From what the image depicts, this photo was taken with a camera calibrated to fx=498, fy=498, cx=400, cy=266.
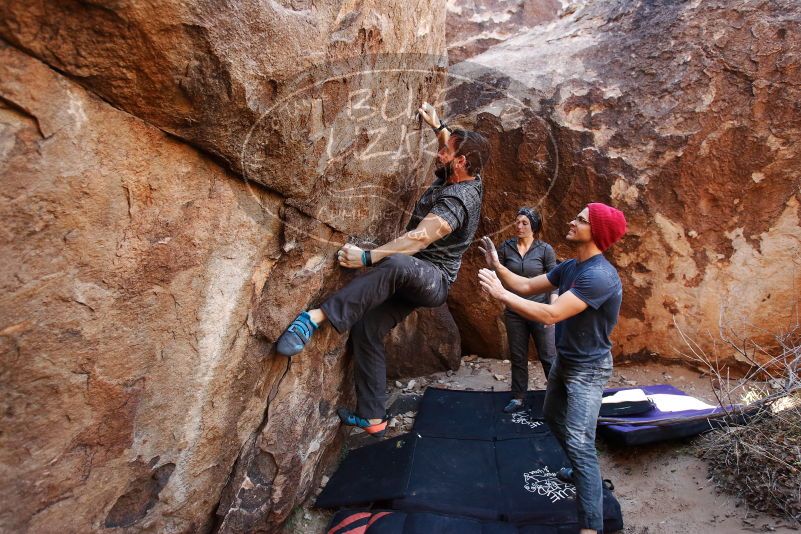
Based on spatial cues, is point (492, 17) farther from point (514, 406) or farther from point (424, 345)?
point (514, 406)

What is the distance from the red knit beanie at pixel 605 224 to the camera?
8.17ft

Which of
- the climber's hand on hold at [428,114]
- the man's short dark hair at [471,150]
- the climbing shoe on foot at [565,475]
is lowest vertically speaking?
the climbing shoe on foot at [565,475]

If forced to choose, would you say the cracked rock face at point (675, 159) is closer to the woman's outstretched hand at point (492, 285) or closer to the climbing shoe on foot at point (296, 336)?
the woman's outstretched hand at point (492, 285)

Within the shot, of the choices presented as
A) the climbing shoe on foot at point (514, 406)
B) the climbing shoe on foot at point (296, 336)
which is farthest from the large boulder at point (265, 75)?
the climbing shoe on foot at point (514, 406)

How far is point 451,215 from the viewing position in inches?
121

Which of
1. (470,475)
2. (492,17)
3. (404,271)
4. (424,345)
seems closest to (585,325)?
(404,271)

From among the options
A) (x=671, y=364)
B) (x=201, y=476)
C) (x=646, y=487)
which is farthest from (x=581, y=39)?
(x=201, y=476)

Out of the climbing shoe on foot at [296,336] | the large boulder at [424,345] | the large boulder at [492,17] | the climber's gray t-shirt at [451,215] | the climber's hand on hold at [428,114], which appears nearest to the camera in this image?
the climbing shoe on foot at [296,336]

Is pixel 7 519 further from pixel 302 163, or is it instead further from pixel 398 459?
pixel 398 459

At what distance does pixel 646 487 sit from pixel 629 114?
10.1 feet

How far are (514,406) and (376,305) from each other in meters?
1.66

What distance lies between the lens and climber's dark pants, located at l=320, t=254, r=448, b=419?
9.18 ft

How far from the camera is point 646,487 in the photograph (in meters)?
3.17

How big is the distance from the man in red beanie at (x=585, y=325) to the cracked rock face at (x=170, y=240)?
115 cm
